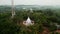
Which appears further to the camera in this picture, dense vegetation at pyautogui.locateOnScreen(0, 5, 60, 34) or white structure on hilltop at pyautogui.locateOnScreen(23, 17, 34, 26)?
Result: white structure on hilltop at pyautogui.locateOnScreen(23, 17, 34, 26)

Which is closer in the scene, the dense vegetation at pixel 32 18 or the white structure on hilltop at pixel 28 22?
the dense vegetation at pixel 32 18

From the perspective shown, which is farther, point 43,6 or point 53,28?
point 43,6

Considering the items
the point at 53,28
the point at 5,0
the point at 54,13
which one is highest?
the point at 5,0

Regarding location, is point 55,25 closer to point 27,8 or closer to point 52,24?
point 52,24

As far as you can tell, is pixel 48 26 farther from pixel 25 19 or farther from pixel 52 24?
pixel 25 19

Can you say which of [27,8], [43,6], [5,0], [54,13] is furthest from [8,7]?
[54,13]

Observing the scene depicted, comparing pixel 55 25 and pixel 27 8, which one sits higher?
pixel 27 8
